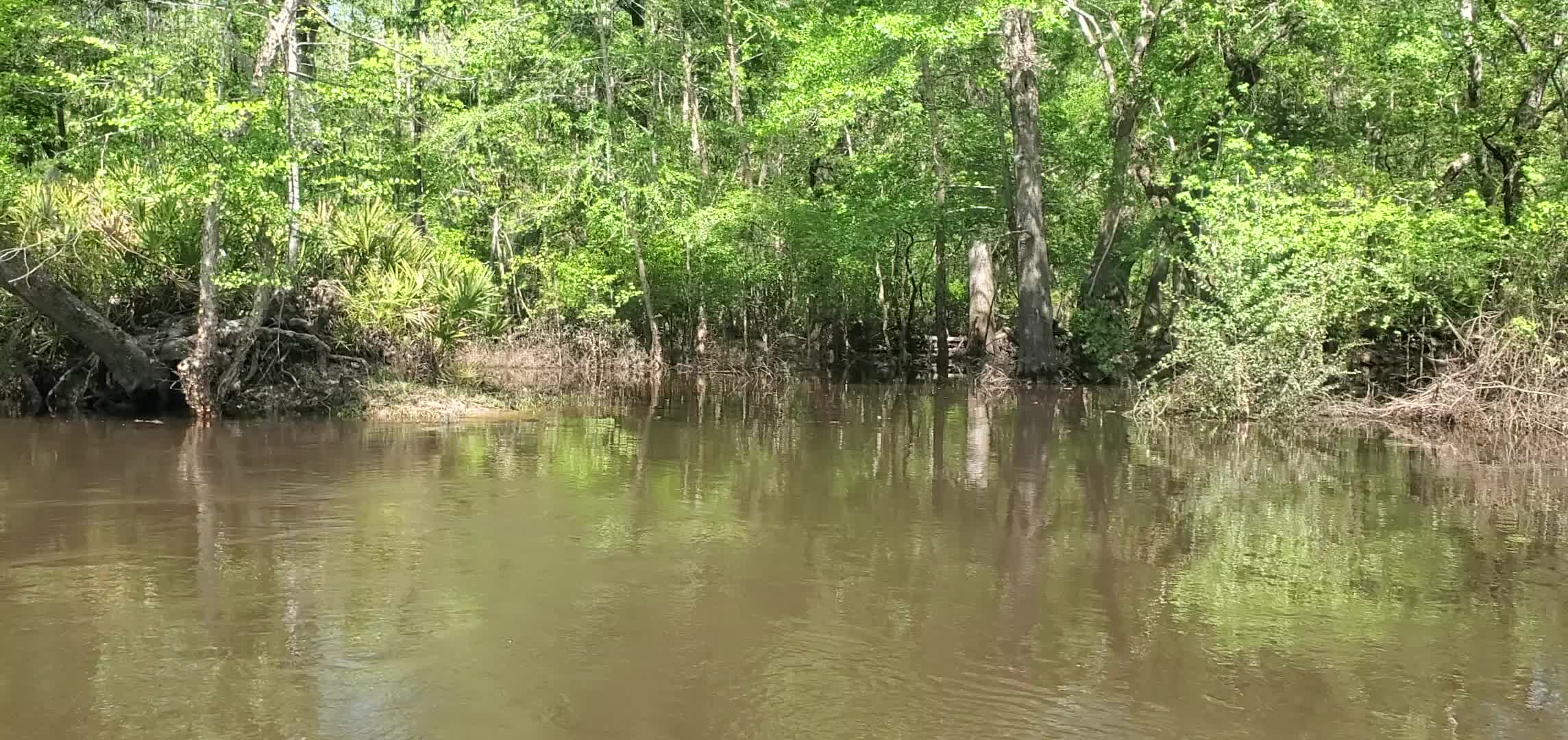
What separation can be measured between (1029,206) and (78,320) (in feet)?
52.8

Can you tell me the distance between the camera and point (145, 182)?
Result: 13188 mm

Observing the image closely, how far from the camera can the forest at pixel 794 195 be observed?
14234mm

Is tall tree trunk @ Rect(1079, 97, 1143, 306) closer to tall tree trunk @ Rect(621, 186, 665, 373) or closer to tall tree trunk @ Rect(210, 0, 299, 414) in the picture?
tall tree trunk @ Rect(621, 186, 665, 373)

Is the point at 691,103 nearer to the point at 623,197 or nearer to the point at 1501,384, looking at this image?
the point at 623,197

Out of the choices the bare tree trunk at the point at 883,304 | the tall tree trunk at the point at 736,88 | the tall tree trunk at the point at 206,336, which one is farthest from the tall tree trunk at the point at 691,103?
the tall tree trunk at the point at 206,336

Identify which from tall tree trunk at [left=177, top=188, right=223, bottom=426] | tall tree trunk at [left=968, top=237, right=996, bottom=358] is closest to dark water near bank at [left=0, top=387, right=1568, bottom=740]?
tall tree trunk at [left=177, top=188, right=223, bottom=426]

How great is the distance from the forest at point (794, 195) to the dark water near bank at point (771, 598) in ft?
12.6

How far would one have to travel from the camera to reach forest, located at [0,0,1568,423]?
560 inches

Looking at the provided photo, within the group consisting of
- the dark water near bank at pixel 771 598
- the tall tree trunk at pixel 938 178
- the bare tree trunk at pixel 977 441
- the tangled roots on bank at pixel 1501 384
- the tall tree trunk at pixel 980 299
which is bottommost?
the dark water near bank at pixel 771 598

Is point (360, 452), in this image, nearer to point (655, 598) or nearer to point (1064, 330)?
point (655, 598)

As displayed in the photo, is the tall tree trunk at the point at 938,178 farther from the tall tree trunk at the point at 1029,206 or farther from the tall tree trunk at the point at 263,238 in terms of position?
the tall tree trunk at the point at 263,238

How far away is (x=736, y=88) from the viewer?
84.2 feet

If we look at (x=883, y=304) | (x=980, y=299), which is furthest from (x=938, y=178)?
(x=883, y=304)

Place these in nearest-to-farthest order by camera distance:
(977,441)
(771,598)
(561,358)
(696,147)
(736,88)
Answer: (771,598), (977,441), (561,358), (736,88), (696,147)
